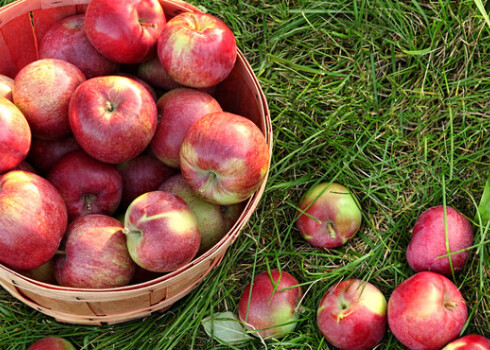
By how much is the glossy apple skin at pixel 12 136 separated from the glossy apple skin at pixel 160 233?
468mm

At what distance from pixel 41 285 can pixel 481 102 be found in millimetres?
2149

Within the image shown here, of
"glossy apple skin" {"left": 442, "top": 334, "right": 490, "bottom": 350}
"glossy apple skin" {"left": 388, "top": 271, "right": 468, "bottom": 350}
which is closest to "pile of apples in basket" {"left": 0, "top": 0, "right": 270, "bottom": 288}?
"glossy apple skin" {"left": 388, "top": 271, "right": 468, "bottom": 350}

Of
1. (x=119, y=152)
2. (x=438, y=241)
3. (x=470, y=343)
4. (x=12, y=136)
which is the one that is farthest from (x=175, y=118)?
(x=470, y=343)

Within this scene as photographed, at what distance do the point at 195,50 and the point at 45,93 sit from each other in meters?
0.62

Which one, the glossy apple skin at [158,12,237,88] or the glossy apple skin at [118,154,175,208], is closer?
the glossy apple skin at [158,12,237,88]

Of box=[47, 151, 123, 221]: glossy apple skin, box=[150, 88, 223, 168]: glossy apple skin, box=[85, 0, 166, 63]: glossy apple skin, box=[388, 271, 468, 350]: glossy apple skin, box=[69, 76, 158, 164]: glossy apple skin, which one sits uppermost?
box=[85, 0, 166, 63]: glossy apple skin

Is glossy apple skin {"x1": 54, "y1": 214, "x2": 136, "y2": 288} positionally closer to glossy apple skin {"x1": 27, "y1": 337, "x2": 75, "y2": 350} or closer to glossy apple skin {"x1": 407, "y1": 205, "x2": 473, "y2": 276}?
glossy apple skin {"x1": 27, "y1": 337, "x2": 75, "y2": 350}

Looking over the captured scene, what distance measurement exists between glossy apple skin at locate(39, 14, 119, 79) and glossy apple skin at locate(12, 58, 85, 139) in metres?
0.15

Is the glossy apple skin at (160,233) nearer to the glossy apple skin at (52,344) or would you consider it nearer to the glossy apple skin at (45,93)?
the glossy apple skin at (45,93)

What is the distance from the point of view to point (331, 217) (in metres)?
2.52

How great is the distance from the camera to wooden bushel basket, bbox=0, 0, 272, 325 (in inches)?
77.0

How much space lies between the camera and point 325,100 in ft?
9.04

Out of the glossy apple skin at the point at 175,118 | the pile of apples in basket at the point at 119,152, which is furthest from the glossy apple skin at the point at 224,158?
the glossy apple skin at the point at 175,118

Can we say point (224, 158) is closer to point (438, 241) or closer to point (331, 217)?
point (331, 217)
